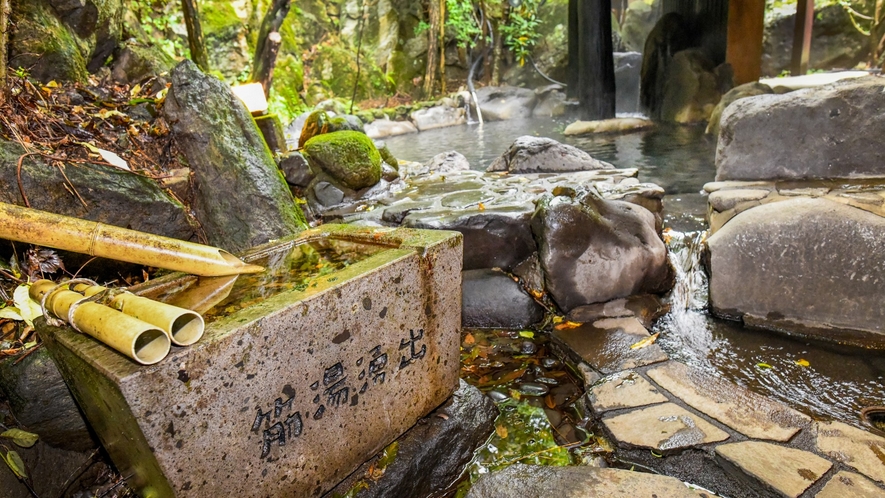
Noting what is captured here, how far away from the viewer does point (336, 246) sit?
2518 millimetres

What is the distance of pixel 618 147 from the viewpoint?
1054 centimetres

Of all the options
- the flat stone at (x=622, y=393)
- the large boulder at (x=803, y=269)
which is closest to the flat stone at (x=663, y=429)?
the flat stone at (x=622, y=393)

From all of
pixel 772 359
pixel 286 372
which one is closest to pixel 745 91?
pixel 772 359

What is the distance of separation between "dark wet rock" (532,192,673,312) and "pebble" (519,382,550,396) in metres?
0.99

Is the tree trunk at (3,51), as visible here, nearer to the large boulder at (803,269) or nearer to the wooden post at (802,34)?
the large boulder at (803,269)

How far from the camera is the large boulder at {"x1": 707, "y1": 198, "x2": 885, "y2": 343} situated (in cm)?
331

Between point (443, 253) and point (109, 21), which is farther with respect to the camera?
point (109, 21)

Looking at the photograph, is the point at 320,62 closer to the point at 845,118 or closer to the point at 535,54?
the point at 535,54

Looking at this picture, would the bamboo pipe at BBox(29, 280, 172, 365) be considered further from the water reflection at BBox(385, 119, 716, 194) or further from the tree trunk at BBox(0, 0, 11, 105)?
the water reflection at BBox(385, 119, 716, 194)

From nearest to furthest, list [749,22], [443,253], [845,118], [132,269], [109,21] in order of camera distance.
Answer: [443,253] → [132,269] → [845,118] → [109,21] → [749,22]

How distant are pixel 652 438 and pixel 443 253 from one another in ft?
4.90

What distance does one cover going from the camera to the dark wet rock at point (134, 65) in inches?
227

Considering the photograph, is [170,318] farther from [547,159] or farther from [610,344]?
[547,159]

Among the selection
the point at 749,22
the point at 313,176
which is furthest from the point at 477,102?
the point at 313,176
